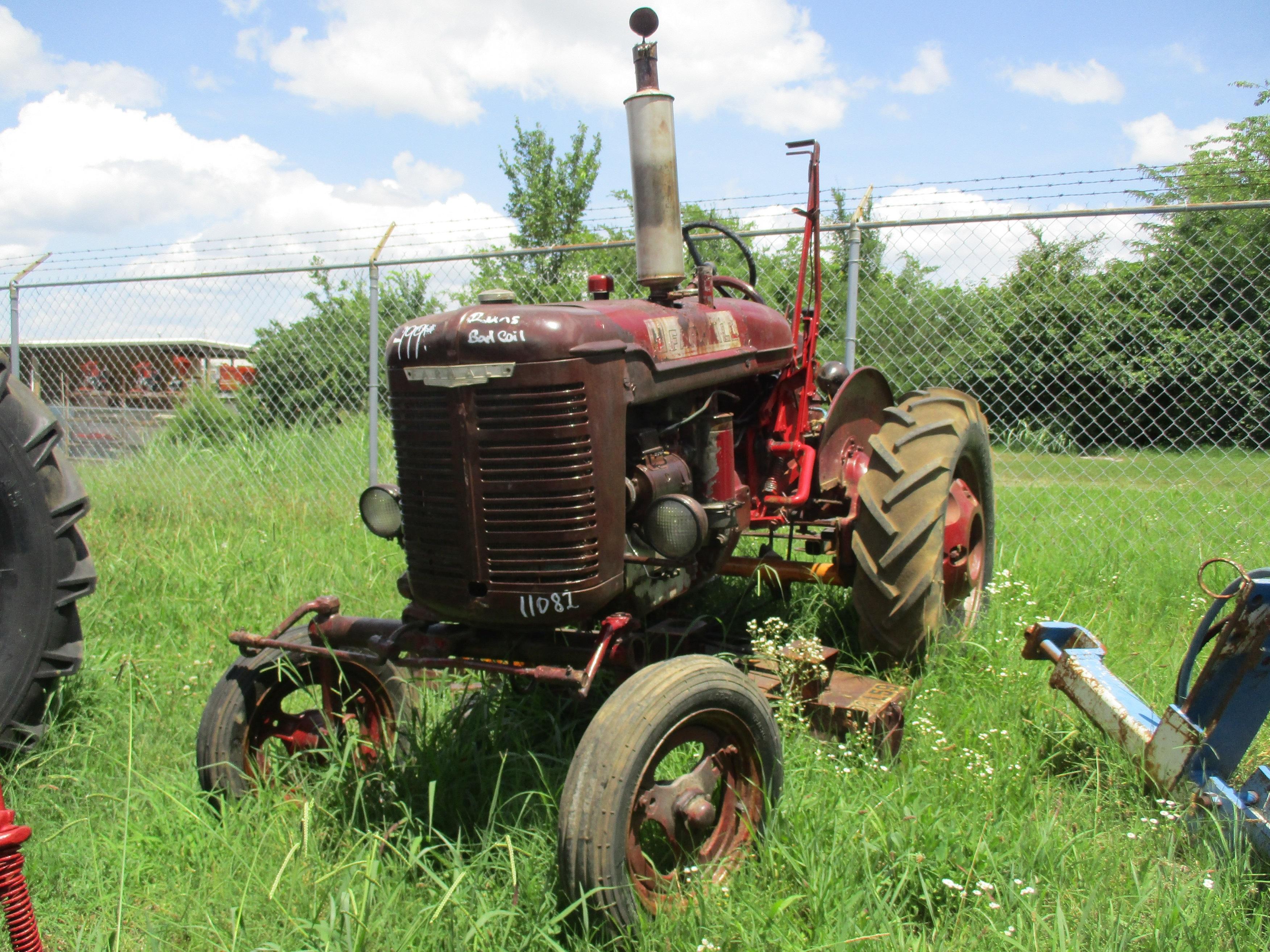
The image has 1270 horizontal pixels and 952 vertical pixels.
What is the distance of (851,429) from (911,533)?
33.7 inches

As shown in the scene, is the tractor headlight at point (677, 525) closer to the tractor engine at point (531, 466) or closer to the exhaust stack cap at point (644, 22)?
the tractor engine at point (531, 466)

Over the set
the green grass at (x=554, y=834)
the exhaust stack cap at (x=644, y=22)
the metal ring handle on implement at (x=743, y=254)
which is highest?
the exhaust stack cap at (x=644, y=22)

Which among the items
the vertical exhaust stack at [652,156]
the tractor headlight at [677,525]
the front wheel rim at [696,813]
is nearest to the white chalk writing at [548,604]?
the tractor headlight at [677,525]

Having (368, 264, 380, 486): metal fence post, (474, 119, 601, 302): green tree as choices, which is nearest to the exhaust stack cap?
(368, 264, 380, 486): metal fence post

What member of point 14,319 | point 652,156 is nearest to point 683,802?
point 652,156

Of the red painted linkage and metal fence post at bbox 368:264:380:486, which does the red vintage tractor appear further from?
metal fence post at bbox 368:264:380:486

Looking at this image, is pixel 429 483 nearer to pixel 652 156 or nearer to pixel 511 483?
pixel 511 483

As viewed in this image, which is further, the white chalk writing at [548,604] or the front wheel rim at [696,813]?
the white chalk writing at [548,604]

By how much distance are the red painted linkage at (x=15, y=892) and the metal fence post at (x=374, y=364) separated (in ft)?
14.7

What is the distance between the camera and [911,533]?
10.4ft

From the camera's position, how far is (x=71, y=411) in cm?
857

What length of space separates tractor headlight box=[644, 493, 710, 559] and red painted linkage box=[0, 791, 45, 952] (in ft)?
4.93

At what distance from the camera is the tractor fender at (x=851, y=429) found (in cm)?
372

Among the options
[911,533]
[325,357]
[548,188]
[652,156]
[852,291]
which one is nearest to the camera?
[652,156]
